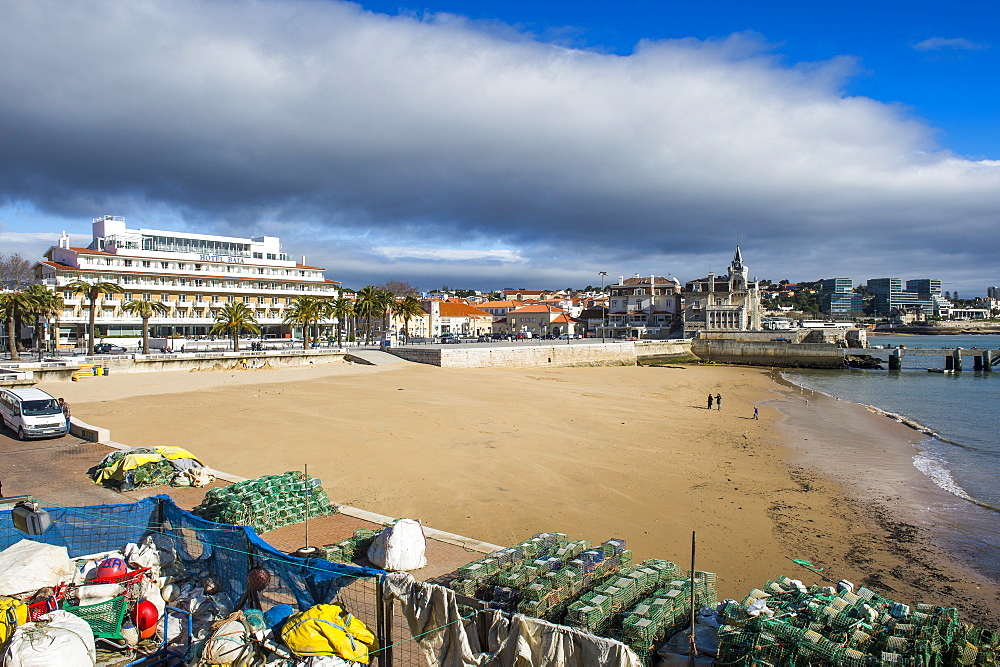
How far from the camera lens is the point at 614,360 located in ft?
195

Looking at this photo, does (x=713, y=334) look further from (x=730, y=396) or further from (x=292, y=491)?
(x=292, y=491)

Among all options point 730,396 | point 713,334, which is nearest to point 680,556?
point 730,396

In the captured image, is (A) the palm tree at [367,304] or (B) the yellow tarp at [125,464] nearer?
(B) the yellow tarp at [125,464]

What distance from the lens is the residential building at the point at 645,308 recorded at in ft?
279

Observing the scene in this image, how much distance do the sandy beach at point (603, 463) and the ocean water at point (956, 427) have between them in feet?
2.37

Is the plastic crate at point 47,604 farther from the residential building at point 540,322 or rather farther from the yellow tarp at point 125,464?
the residential building at point 540,322

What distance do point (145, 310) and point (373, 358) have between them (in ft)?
57.2

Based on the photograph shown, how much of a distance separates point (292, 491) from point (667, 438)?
48.7 ft

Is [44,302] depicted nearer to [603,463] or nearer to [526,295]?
[603,463]

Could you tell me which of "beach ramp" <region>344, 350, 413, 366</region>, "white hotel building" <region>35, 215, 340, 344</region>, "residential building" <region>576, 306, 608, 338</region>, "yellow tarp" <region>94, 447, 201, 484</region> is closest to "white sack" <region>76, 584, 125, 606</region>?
"yellow tarp" <region>94, 447, 201, 484</region>

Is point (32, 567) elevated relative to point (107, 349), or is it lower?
lower

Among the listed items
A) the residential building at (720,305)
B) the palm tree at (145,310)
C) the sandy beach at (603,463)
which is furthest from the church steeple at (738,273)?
the palm tree at (145,310)

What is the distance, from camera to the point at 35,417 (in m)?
16.1

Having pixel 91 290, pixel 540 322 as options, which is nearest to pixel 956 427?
pixel 91 290
